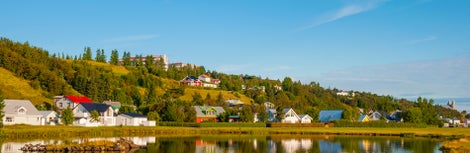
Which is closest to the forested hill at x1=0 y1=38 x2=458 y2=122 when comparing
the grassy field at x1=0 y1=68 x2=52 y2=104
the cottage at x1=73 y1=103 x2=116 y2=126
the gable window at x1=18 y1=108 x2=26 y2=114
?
the grassy field at x1=0 y1=68 x2=52 y2=104

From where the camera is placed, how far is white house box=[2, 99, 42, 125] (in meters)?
88.1

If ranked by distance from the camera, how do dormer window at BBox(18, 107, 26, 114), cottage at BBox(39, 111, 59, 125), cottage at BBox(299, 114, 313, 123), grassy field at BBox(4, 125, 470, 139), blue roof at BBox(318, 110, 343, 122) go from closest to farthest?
grassy field at BBox(4, 125, 470, 139) → dormer window at BBox(18, 107, 26, 114) → cottage at BBox(39, 111, 59, 125) → cottage at BBox(299, 114, 313, 123) → blue roof at BBox(318, 110, 343, 122)

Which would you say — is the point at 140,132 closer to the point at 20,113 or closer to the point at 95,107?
the point at 95,107

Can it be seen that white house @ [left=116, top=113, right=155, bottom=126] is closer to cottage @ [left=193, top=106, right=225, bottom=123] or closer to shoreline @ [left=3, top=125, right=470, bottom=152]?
shoreline @ [left=3, top=125, right=470, bottom=152]

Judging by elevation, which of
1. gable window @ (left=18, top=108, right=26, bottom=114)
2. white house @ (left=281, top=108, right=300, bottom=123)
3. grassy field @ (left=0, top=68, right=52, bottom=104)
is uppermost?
grassy field @ (left=0, top=68, right=52, bottom=104)

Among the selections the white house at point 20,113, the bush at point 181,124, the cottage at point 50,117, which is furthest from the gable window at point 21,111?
the bush at point 181,124

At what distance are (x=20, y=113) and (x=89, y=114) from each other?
12509 mm

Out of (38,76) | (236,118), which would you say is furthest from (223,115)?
(38,76)

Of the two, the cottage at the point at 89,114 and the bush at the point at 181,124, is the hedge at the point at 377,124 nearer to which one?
the bush at the point at 181,124

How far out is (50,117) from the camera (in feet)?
310

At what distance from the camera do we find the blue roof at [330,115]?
5374 inches

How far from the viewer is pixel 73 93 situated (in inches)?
5507

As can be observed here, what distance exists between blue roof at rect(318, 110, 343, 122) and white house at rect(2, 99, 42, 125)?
76089mm

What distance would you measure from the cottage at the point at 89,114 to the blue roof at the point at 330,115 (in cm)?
6146
